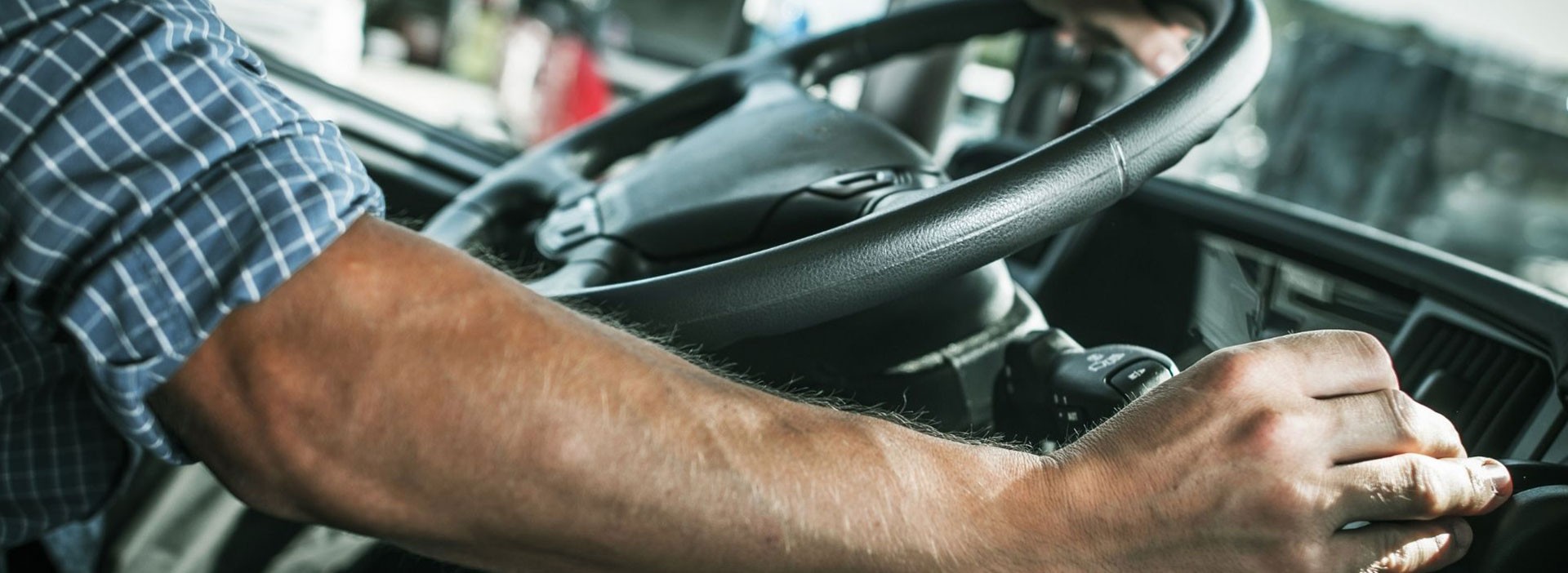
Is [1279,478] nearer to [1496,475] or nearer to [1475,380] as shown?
[1496,475]

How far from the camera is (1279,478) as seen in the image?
0.53 metres

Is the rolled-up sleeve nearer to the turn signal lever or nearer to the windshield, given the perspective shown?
the turn signal lever

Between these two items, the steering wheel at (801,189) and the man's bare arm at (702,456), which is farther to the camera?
the steering wheel at (801,189)

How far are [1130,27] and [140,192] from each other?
85cm

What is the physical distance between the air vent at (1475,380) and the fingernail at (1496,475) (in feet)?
0.60

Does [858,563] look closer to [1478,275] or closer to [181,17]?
[181,17]

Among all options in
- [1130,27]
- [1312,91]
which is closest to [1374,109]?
[1312,91]

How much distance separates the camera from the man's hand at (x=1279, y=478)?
Answer: 0.53 metres

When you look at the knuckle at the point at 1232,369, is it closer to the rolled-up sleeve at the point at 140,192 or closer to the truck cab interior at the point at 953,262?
the truck cab interior at the point at 953,262

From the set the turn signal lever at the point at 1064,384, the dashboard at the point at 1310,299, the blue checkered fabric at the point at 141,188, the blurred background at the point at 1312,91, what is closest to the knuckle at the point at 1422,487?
the turn signal lever at the point at 1064,384

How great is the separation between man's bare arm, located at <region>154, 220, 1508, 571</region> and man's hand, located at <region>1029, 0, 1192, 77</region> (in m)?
0.53

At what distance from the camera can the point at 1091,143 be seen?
647mm

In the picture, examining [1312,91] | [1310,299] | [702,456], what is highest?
[702,456]

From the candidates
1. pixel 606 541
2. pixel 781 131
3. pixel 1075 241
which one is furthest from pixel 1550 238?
pixel 606 541
